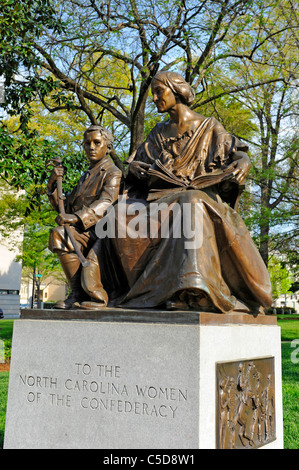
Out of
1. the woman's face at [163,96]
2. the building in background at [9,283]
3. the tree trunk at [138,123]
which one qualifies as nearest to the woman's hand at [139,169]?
the woman's face at [163,96]

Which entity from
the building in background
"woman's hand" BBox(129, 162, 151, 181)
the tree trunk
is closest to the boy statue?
"woman's hand" BBox(129, 162, 151, 181)

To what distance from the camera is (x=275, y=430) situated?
4340 millimetres

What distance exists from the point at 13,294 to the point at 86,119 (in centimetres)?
2520

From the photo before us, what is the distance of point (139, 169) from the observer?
15.8 ft

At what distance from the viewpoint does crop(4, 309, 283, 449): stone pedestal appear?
3.35m

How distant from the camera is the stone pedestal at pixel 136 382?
3352mm

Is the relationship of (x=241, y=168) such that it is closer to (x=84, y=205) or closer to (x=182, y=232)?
(x=182, y=232)

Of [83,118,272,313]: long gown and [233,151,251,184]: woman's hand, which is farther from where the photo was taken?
[233,151,251,184]: woman's hand

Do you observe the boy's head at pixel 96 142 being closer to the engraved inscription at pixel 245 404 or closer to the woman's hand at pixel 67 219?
the woman's hand at pixel 67 219

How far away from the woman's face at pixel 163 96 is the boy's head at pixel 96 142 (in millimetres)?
604

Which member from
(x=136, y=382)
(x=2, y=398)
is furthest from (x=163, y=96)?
(x=2, y=398)

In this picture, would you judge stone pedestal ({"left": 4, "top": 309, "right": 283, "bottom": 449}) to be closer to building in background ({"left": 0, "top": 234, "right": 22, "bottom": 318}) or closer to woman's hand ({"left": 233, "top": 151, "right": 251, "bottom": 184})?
woman's hand ({"left": 233, "top": 151, "right": 251, "bottom": 184})

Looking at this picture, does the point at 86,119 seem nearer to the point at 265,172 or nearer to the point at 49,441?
the point at 265,172

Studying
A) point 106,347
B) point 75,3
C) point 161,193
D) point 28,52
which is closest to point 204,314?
point 106,347
